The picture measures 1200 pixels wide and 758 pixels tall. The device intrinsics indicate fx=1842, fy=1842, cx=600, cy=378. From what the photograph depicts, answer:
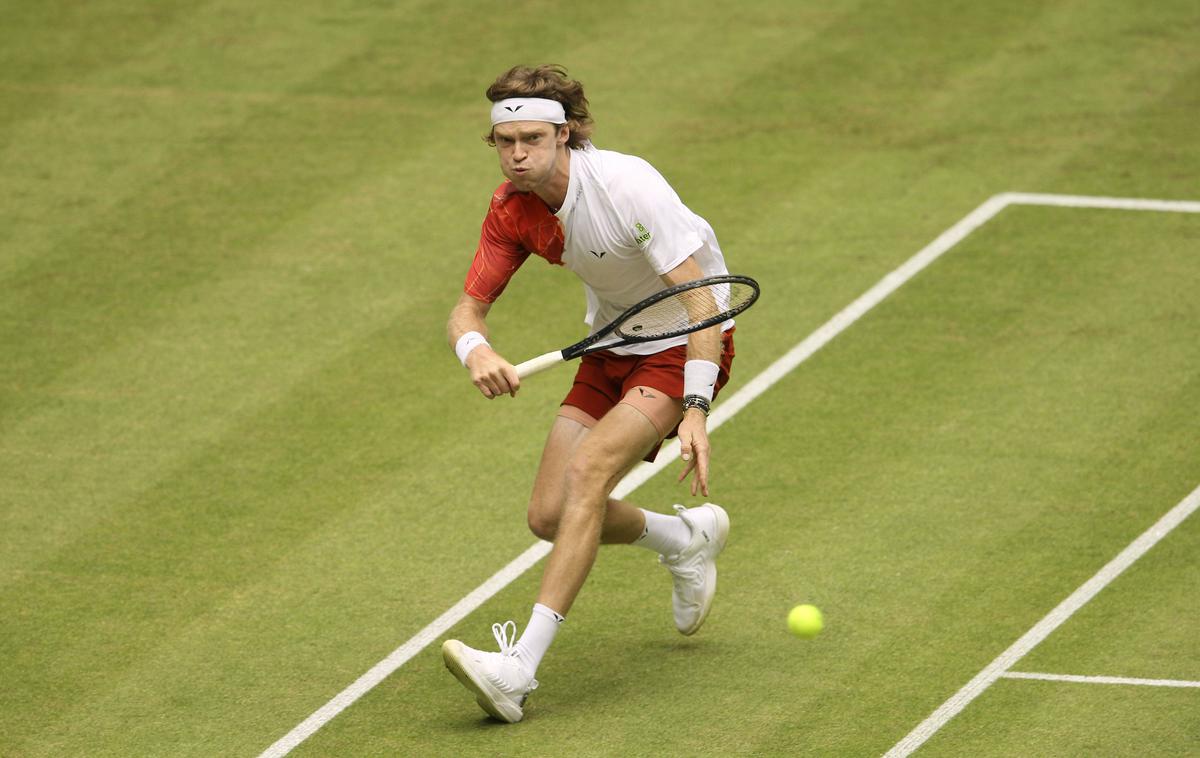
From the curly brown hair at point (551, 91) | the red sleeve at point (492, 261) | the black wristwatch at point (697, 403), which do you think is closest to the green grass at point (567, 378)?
the black wristwatch at point (697, 403)

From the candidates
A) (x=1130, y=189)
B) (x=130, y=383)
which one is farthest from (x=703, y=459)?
(x=1130, y=189)

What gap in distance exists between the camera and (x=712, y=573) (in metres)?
7.62

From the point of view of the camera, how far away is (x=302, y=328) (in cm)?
1091

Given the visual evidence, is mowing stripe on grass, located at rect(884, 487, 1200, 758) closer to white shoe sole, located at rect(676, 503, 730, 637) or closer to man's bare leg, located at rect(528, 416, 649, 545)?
white shoe sole, located at rect(676, 503, 730, 637)

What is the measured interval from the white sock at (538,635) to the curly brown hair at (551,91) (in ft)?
5.90

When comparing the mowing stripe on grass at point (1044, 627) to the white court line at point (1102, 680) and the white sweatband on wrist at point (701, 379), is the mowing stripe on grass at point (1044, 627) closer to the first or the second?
the white court line at point (1102, 680)

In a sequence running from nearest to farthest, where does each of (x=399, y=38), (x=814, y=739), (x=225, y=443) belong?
(x=814, y=739), (x=225, y=443), (x=399, y=38)

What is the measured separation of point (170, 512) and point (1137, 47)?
887cm

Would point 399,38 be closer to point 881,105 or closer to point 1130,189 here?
point 881,105

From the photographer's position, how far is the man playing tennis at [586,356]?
6.82m

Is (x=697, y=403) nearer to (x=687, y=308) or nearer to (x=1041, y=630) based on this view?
(x=687, y=308)

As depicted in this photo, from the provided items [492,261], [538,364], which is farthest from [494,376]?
[492,261]

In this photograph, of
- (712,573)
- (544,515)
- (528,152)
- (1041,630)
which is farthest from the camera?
(712,573)

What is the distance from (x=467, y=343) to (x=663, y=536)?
1.20 meters
